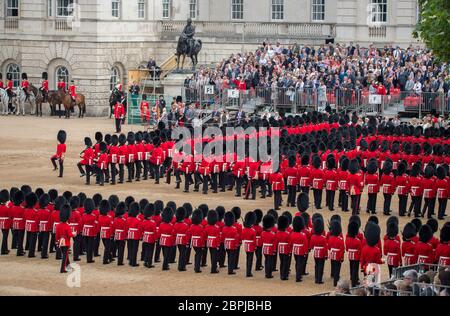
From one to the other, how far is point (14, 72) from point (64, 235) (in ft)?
108

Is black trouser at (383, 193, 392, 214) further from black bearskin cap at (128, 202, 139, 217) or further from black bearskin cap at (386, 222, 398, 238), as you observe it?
black bearskin cap at (128, 202, 139, 217)

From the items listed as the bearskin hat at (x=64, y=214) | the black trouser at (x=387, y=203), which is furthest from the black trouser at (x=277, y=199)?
the bearskin hat at (x=64, y=214)

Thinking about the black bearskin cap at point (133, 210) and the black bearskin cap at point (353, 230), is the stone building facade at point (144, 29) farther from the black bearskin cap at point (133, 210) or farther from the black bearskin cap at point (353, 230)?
the black bearskin cap at point (353, 230)

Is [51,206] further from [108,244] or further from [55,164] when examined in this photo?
[55,164]

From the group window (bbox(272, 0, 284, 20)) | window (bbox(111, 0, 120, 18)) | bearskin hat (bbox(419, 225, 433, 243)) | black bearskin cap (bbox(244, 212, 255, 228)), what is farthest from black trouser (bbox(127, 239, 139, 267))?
window (bbox(272, 0, 284, 20))

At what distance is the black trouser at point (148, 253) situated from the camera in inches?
945

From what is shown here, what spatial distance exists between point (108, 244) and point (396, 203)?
10.4 m

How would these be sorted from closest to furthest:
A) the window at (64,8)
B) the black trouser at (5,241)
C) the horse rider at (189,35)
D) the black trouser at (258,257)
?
the black trouser at (258,257) < the black trouser at (5,241) < the horse rider at (189,35) < the window at (64,8)

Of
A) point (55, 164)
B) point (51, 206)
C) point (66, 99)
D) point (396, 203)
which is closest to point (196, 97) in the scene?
point (66, 99)

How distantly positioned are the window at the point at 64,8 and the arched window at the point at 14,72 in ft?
10.0

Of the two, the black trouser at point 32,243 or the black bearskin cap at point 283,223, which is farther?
the black trouser at point 32,243

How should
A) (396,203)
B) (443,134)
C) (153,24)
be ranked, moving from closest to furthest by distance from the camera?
(396,203), (443,134), (153,24)

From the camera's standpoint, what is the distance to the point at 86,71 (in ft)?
175

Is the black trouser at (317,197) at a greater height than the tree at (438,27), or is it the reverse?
the tree at (438,27)
